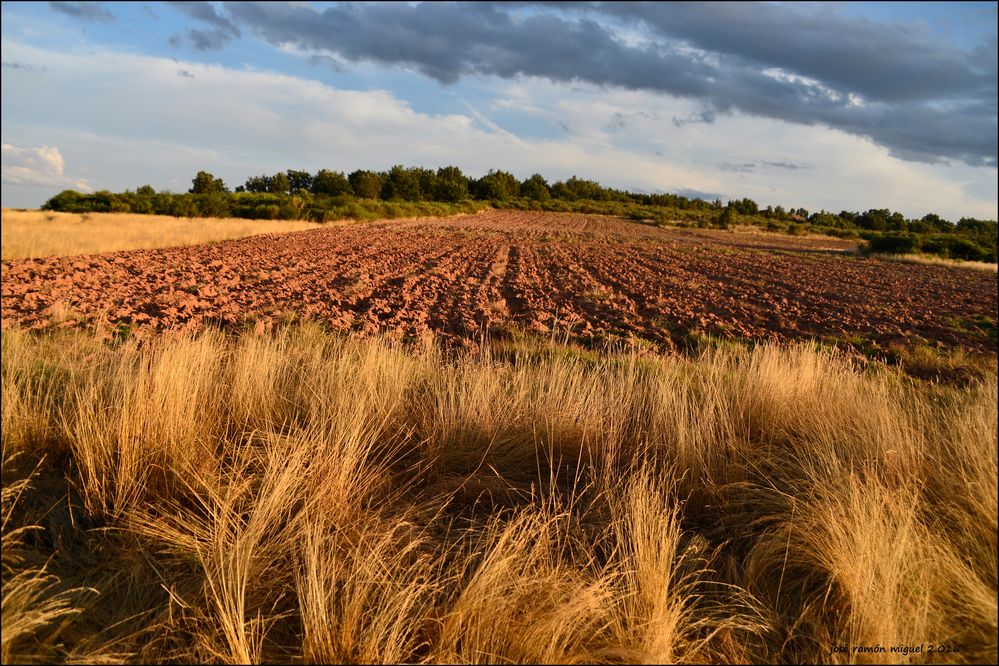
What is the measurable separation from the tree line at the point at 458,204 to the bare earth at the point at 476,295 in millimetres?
20051

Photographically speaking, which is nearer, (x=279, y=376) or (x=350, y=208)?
(x=279, y=376)

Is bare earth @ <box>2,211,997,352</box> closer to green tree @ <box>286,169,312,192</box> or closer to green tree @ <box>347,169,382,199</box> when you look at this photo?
green tree @ <box>347,169,382,199</box>

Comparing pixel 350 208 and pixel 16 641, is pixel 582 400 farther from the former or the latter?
pixel 350 208

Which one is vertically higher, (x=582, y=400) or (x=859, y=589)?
(x=582, y=400)

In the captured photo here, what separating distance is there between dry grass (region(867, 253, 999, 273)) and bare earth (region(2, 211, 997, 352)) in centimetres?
831

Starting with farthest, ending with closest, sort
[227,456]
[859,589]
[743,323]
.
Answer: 1. [743,323]
2. [227,456]
3. [859,589]

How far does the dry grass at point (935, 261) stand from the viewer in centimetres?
2929

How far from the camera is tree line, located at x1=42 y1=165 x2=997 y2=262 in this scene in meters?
39.1

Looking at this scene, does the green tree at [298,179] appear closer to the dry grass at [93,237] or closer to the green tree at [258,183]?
the green tree at [258,183]

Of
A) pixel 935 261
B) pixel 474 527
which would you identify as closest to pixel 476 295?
pixel 474 527

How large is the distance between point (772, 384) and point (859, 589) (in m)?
2.66

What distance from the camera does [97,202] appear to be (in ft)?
147

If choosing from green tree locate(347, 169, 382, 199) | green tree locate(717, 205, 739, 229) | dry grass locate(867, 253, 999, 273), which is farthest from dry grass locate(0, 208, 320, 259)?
green tree locate(717, 205, 739, 229)

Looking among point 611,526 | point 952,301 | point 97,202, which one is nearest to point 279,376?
point 611,526
